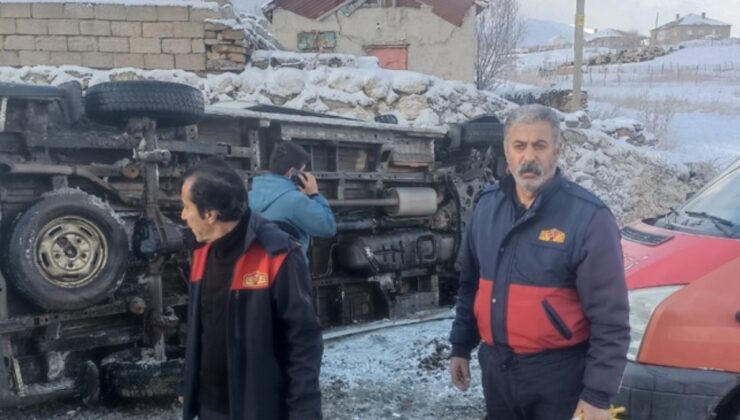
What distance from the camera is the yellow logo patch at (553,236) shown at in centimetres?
286

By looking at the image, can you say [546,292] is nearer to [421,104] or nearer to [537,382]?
[537,382]

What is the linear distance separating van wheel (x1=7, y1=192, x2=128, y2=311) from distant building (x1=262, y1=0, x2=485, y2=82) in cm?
1881

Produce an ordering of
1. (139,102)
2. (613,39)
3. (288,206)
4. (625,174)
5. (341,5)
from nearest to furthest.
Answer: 1. (288,206)
2. (139,102)
3. (625,174)
4. (341,5)
5. (613,39)

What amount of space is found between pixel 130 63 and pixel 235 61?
164cm

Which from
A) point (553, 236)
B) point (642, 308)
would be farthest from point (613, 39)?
point (553, 236)

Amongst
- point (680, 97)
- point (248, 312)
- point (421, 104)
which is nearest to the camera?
point (248, 312)

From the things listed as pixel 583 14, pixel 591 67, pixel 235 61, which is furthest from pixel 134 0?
pixel 591 67

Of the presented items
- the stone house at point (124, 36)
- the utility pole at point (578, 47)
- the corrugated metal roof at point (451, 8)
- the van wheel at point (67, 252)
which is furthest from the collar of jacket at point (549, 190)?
the corrugated metal roof at point (451, 8)

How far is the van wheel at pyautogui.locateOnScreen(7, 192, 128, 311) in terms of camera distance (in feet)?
16.5

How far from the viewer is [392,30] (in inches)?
989

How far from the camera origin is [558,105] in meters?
20.3

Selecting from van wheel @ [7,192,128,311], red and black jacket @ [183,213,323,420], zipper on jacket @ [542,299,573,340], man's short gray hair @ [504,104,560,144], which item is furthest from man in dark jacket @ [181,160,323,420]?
van wheel @ [7,192,128,311]

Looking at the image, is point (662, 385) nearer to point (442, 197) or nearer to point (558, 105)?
point (442, 197)

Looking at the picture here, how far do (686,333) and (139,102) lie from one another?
3994 mm
